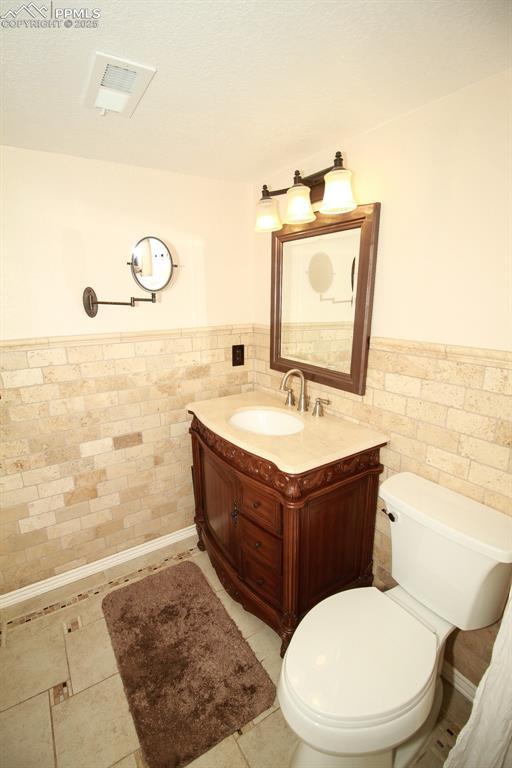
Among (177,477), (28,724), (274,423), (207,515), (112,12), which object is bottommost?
(28,724)

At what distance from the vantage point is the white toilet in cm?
97

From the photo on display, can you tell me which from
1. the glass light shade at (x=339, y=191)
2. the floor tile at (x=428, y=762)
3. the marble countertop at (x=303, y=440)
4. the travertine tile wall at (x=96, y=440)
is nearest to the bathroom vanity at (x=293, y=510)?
the marble countertop at (x=303, y=440)

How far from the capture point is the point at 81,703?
1.43m

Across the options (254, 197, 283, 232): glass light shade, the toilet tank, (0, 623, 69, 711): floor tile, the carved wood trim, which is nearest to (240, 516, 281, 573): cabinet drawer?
the carved wood trim

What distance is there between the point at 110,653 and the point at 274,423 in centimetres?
136

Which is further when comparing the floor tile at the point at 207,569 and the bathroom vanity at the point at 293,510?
the floor tile at the point at 207,569

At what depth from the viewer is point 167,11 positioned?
0.83 meters

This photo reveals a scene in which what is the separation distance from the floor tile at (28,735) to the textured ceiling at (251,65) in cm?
229

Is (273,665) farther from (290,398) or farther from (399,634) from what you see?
(290,398)

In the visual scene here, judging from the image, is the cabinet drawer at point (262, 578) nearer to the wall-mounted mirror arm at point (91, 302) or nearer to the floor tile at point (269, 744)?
the floor tile at point (269, 744)

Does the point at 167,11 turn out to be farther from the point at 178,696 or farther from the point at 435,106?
the point at 178,696

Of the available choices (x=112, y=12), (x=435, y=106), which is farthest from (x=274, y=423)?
(x=112, y=12)

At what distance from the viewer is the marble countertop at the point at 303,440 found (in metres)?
1.39

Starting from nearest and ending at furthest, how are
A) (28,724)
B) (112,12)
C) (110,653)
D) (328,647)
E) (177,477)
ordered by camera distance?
(112,12) < (328,647) < (28,724) < (110,653) < (177,477)
